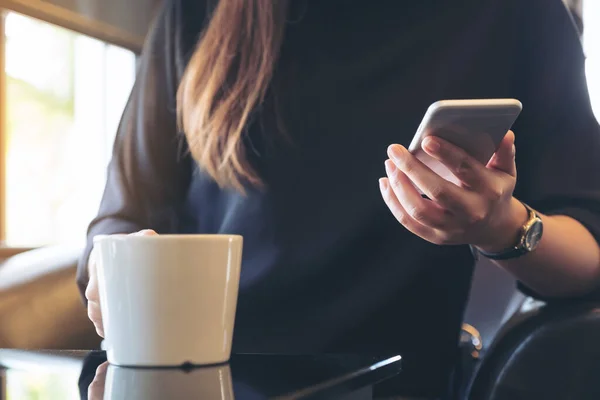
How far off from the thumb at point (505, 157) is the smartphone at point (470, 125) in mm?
25

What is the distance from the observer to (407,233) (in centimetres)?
81

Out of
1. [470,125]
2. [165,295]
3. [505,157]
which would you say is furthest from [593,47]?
[165,295]

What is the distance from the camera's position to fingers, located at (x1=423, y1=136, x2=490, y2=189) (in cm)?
51

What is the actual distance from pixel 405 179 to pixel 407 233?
0.77 feet

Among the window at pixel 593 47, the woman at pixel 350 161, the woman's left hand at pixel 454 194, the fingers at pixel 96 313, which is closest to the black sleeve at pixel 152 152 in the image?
the woman at pixel 350 161

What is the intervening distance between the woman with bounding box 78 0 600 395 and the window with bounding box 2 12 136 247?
149cm

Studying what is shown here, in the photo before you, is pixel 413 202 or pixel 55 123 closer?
pixel 413 202

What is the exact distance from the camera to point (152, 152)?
0.92m

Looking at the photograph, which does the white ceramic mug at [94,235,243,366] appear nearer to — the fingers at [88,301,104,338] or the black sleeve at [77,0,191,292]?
the fingers at [88,301,104,338]

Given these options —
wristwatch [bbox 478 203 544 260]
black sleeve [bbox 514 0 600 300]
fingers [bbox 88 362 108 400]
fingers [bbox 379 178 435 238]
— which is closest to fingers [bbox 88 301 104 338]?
fingers [bbox 88 362 108 400]

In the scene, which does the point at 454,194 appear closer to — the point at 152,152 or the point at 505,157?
the point at 505,157

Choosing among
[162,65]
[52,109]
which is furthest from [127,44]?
[162,65]

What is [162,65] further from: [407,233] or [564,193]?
[564,193]

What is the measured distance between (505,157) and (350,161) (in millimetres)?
260
